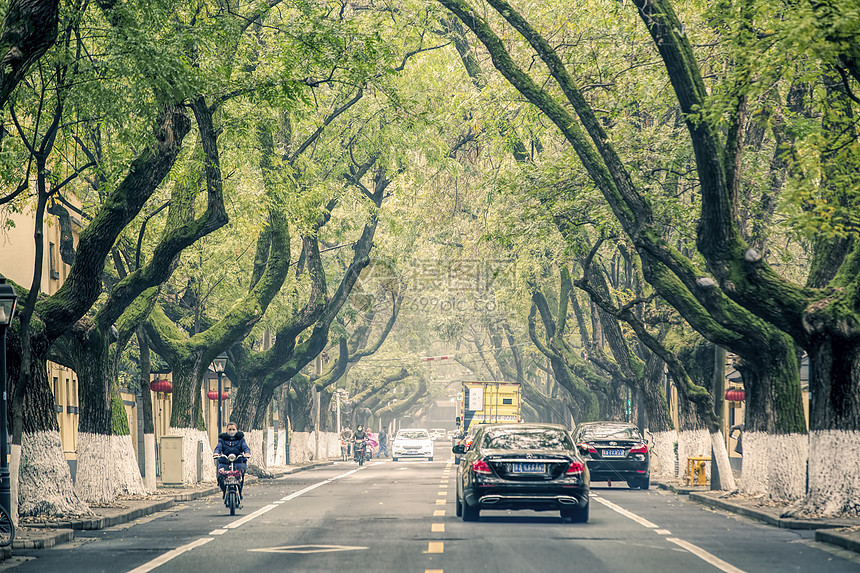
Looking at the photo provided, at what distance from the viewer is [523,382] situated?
65.9 metres

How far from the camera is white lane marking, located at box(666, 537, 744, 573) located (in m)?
11.9

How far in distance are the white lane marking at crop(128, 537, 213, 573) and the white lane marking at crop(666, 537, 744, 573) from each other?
5.61m

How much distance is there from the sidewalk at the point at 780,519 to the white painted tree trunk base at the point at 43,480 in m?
10.4

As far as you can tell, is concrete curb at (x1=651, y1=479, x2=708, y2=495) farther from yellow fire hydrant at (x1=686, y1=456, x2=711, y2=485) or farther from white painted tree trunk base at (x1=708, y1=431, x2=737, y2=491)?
white painted tree trunk base at (x1=708, y1=431, x2=737, y2=491)

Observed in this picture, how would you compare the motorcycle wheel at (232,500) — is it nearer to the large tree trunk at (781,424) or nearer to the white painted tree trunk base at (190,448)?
the white painted tree trunk base at (190,448)

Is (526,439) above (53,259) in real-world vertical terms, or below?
below

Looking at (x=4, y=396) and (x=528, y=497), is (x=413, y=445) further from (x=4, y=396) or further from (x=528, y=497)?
(x=4, y=396)

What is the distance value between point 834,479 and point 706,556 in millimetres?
5537

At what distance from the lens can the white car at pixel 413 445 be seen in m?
61.7

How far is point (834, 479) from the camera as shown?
1780 cm

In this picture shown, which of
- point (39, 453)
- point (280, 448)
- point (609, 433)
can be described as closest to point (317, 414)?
point (280, 448)

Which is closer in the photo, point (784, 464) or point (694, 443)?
point (784, 464)

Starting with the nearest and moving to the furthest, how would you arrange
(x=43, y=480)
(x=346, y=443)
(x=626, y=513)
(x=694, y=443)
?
(x=43, y=480), (x=626, y=513), (x=694, y=443), (x=346, y=443)

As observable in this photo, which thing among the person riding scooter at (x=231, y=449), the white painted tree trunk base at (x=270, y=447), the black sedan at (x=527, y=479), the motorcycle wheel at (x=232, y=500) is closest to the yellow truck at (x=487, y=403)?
the white painted tree trunk base at (x=270, y=447)
